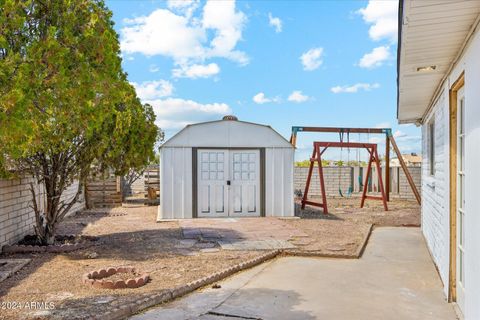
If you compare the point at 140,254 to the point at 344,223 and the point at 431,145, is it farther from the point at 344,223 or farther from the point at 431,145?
the point at 344,223

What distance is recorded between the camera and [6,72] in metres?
2.95

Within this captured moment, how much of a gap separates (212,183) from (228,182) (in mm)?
443

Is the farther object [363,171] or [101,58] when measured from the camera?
[363,171]

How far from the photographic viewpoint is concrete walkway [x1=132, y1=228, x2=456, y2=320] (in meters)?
4.10

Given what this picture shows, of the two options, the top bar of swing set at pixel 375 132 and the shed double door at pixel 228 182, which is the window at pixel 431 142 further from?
the top bar of swing set at pixel 375 132

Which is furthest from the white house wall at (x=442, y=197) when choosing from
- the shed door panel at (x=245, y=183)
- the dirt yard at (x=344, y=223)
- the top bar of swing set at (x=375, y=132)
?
the top bar of swing set at (x=375, y=132)

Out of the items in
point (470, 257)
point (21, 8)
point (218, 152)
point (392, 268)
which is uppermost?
point (21, 8)

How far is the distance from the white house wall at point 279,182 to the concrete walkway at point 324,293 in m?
5.39

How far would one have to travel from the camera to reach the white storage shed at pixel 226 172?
453 inches

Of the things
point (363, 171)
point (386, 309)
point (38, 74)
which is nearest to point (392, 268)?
point (386, 309)

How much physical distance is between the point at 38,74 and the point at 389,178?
1668cm

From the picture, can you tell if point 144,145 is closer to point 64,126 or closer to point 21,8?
point 64,126

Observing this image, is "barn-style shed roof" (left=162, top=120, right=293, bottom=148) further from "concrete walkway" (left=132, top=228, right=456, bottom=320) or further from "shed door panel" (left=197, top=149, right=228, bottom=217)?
"concrete walkway" (left=132, top=228, right=456, bottom=320)

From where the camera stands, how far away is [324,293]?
A: 15.5 feet
